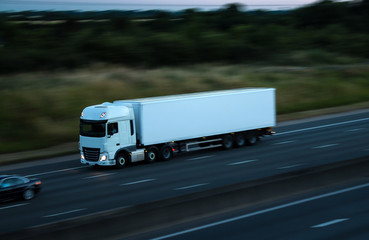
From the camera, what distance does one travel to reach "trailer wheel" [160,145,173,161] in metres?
26.4

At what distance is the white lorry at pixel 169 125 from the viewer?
2494 cm

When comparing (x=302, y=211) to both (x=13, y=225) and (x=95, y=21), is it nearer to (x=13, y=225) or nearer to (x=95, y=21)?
(x=13, y=225)

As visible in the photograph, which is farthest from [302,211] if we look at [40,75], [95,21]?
[95,21]

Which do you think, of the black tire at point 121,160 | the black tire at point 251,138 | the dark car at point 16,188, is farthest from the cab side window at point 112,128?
the black tire at point 251,138

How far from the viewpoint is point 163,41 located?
63.0 m

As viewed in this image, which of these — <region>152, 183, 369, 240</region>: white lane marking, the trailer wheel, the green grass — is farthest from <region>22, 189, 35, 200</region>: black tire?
the green grass

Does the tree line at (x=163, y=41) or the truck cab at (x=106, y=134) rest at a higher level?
the tree line at (x=163, y=41)

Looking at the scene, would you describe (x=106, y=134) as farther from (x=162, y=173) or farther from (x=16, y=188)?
(x=16, y=188)

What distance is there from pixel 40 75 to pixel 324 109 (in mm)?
25625

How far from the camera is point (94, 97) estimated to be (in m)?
41.2

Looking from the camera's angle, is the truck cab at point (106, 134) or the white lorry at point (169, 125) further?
the white lorry at point (169, 125)

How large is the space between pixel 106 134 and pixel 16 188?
22.5 feet

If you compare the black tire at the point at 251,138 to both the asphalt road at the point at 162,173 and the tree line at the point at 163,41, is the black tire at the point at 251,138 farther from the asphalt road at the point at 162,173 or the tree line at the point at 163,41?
the tree line at the point at 163,41

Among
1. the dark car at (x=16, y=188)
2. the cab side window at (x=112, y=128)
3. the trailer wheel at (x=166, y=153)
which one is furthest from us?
the trailer wheel at (x=166, y=153)
